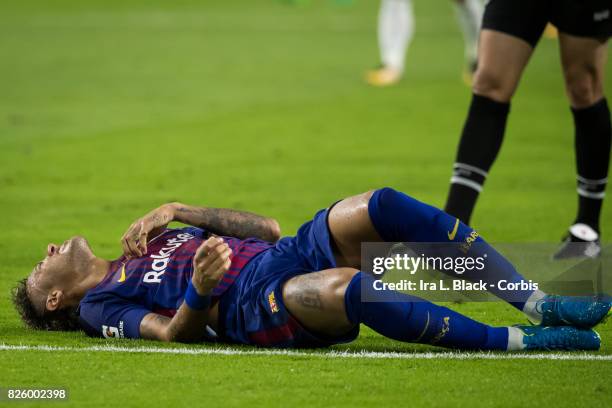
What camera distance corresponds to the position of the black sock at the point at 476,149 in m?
7.85

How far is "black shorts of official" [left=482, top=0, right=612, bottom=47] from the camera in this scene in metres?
7.96

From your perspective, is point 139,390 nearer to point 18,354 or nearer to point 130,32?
point 18,354

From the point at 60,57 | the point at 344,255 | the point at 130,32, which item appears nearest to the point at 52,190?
the point at 344,255

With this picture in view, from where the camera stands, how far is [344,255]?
6.13m

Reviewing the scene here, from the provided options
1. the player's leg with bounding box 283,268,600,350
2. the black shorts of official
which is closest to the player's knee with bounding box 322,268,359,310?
the player's leg with bounding box 283,268,600,350

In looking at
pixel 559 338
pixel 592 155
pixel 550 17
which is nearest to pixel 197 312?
pixel 559 338

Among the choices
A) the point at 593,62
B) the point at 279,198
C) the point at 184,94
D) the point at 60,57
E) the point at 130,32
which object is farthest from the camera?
the point at 130,32

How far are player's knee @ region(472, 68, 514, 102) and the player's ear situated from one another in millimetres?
2999

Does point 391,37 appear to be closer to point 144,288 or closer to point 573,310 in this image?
point 144,288

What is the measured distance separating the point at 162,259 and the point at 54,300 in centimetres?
60

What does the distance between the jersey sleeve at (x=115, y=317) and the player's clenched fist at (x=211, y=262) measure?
62 cm

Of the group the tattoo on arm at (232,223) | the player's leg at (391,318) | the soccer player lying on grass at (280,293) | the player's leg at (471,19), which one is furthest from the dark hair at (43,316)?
the player's leg at (471,19)

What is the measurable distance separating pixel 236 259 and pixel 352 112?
10189 millimetres

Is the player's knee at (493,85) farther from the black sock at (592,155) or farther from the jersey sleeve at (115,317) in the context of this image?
the jersey sleeve at (115,317)
